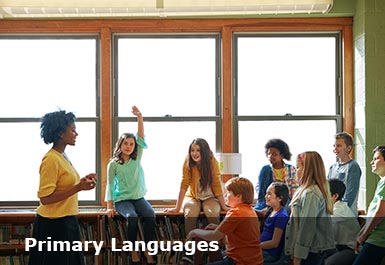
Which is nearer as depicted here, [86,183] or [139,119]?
[86,183]

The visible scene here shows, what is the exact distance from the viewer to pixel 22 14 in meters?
5.77

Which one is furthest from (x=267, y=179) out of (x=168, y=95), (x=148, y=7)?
(x=148, y=7)

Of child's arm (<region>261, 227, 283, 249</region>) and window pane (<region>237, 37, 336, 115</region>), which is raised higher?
window pane (<region>237, 37, 336, 115</region>)

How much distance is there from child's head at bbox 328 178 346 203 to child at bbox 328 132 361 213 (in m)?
0.27

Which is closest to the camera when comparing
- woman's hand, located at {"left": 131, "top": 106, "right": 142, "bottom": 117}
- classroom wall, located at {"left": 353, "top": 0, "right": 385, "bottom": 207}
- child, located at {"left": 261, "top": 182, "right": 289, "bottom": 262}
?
child, located at {"left": 261, "top": 182, "right": 289, "bottom": 262}

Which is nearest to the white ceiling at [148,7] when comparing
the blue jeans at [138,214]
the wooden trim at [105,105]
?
the wooden trim at [105,105]

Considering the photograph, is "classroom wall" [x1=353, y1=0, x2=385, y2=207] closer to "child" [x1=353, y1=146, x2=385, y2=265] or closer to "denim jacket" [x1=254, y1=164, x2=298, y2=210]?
"denim jacket" [x1=254, y1=164, x2=298, y2=210]

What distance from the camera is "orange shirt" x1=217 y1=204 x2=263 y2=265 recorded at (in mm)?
3775

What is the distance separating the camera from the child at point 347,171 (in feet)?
16.2

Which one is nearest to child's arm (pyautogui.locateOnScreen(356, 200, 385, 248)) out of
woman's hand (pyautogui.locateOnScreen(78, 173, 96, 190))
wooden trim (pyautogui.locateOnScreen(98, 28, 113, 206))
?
woman's hand (pyautogui.locateOnScreen(78, 173, 96, 190))

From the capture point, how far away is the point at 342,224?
4.68 meters

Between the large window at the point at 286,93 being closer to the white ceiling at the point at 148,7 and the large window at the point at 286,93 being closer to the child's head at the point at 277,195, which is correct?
the white ceiling at the point at 148,7

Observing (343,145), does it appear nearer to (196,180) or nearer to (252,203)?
(252,203)

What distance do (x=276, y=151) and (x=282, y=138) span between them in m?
0.73
